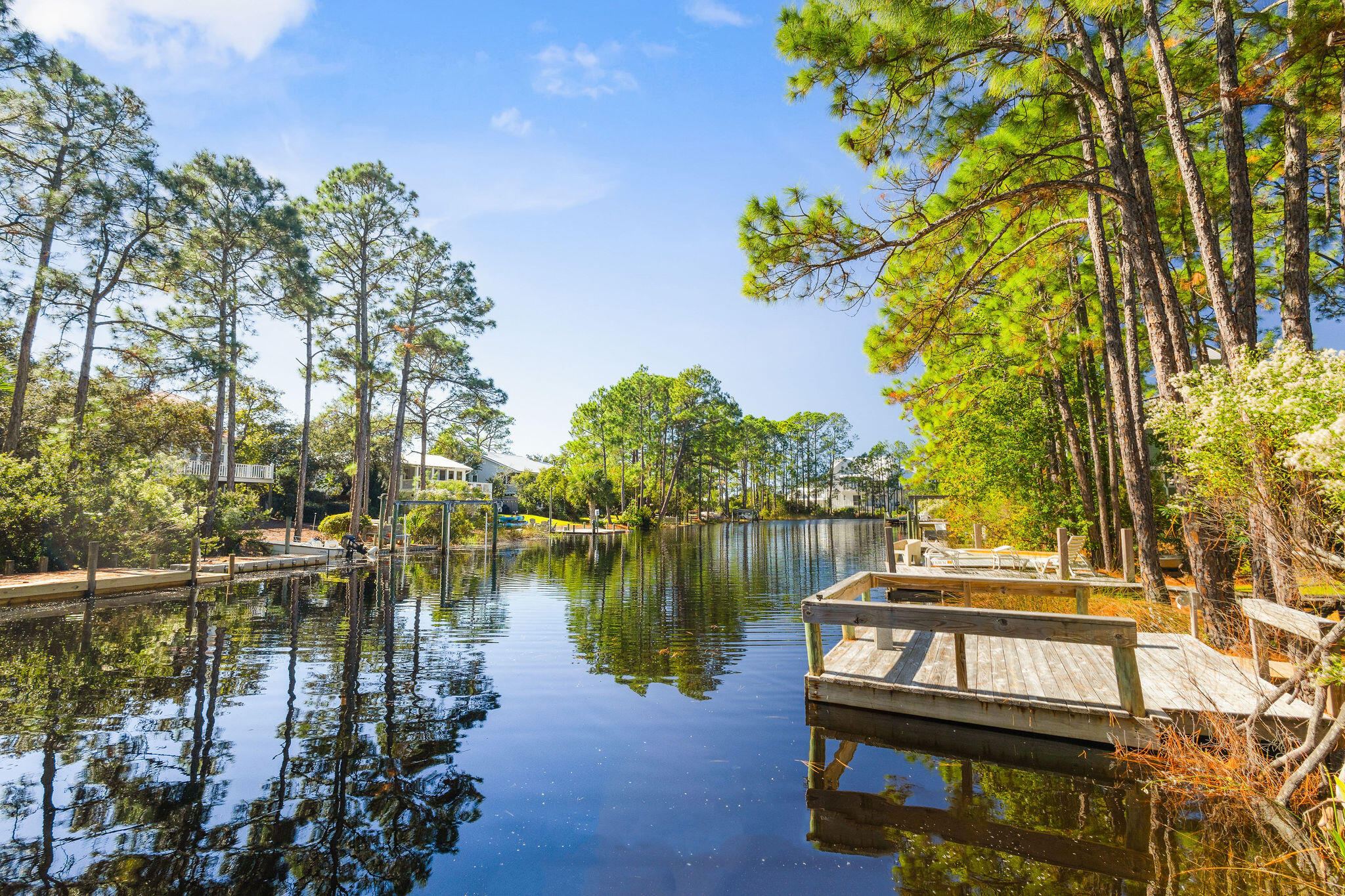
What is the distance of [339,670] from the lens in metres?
7.97

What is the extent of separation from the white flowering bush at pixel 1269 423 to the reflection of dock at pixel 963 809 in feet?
7.64

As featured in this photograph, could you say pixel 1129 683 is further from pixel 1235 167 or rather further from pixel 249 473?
pixel 249 473

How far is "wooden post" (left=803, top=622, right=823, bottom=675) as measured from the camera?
6199 millimetres

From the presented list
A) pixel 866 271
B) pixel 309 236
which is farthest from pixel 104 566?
pixel 866 271

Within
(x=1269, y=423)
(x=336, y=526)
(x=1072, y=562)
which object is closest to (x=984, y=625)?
(x=1269, y=423)

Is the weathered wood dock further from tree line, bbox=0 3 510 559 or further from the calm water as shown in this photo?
tree line, bbox=0 3 510 559

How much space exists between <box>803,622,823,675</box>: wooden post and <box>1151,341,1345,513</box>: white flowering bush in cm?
351

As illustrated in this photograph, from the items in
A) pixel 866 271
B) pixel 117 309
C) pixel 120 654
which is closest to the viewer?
pixel 866 271

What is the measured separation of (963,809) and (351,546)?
72.2ft

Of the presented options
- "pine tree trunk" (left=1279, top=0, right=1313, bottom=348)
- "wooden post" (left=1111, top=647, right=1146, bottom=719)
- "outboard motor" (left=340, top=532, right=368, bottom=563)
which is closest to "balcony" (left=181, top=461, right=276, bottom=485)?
"outboard motor" (left=340, top=532, right=368, bottom=563)

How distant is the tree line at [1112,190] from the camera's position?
627 cm

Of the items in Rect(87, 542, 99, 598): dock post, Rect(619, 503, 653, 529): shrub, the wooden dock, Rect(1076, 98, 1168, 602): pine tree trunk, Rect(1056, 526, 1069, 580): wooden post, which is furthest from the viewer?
Rect(619, 503, 653, 529): shrub

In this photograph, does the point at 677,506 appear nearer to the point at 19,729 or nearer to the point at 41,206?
the point at 41,206

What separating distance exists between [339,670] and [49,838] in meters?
4.12
